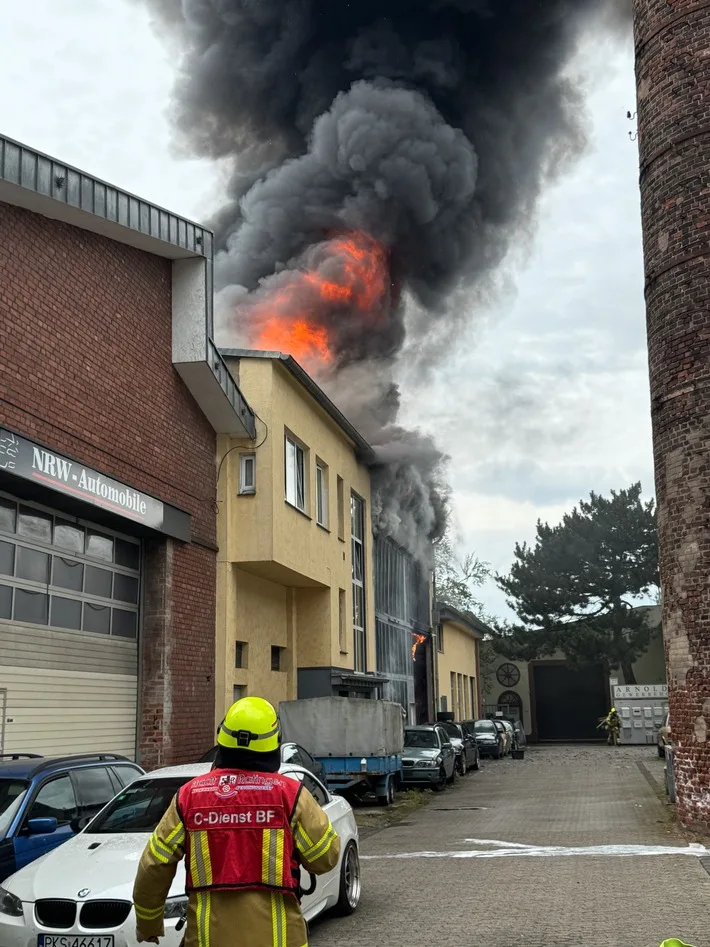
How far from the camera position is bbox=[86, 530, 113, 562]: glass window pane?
14.3 metres

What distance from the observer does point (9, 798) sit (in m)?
7.90

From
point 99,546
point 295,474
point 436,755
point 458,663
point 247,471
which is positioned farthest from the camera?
point 458,663

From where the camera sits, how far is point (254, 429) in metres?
19.1

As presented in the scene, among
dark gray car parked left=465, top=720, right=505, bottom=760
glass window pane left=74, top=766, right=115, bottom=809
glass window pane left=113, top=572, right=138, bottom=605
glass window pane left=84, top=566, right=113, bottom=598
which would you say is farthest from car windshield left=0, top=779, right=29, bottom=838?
dark gray car parked left=465, top=720, right=505, bottom=760

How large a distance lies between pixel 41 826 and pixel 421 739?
17366 millimetres

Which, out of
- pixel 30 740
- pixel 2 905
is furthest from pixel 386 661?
pixel 2 905

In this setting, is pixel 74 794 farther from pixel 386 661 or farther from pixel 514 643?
pixel 514 643

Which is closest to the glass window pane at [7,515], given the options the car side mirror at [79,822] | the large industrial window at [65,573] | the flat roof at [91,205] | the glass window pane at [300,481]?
the large industrial window at [65,573]

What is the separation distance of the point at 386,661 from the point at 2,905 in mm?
23862

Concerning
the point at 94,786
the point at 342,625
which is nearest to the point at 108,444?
the point at 94,786

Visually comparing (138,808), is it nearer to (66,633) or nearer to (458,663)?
(66,633)

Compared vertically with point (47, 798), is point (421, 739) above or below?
below

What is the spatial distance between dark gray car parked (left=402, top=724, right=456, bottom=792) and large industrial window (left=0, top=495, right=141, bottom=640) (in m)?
9.40

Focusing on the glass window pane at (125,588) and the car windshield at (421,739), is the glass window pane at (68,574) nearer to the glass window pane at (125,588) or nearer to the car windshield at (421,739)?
the glass window pane at (125,588)
